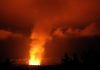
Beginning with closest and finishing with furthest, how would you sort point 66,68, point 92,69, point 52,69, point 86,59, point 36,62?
point 92,69
point 66,68
point 52,69
point 86,59
point 36,62

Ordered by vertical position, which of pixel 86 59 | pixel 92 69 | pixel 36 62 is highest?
Result: pixel 36 62

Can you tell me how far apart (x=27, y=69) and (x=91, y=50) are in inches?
991

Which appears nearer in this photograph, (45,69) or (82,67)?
(82,67)

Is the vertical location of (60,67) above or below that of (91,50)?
below

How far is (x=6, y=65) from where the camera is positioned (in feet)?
169

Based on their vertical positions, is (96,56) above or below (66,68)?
above

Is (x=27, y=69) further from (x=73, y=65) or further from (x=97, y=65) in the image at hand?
(x=97, y=65)

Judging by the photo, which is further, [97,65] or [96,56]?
[96,56]

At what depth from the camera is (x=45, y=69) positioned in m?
51.4

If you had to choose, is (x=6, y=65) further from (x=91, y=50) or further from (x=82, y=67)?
(x=91, y=50)

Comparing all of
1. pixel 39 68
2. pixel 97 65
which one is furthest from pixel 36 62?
pixel 97 65

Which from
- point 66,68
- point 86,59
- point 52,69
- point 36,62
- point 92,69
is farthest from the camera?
point 36,62

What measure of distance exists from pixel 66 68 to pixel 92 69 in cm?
822

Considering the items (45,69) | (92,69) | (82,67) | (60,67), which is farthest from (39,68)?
(92,69)
